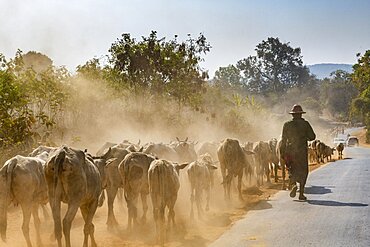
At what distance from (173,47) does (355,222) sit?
30613 mm

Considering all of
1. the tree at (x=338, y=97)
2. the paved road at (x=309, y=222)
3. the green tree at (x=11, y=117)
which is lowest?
the paved road at (x=309, y=222)

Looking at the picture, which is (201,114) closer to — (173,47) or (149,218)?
(173,47)

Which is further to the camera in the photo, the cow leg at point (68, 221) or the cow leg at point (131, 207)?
the cow leg at point (131, 207)

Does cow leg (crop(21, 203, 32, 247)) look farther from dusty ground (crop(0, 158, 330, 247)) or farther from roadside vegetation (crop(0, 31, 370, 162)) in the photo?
roadside vegetation (crop(0, 31, 370, 162))

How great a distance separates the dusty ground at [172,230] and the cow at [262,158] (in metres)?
6.32

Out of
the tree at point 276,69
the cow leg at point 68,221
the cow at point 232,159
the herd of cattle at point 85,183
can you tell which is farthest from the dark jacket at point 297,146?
the tree at point 276,69

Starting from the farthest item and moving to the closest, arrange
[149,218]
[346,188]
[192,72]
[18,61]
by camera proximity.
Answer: [192,72], [18,61], [346,188], [149,218]

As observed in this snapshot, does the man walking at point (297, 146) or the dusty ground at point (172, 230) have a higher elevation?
the man walking at point (297, 146)

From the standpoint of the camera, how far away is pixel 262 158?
24.5 metres

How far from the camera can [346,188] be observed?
17281mm

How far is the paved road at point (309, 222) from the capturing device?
9461 millimetres

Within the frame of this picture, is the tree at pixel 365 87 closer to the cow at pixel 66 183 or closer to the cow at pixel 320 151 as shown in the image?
the cow at pixel 320 151

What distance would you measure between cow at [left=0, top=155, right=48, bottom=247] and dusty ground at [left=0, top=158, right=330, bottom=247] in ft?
3.21

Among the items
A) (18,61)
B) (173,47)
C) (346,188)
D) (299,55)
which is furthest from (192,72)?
(299,55)
